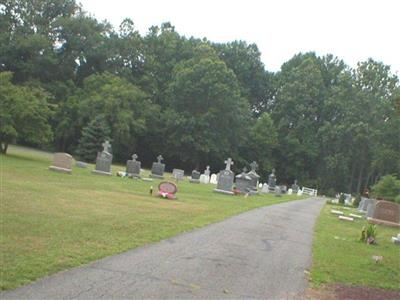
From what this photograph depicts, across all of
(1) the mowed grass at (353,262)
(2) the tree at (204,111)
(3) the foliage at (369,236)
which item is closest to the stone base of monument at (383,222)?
(1) the mowed grass at (353,262)

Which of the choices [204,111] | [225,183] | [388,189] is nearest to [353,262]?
[225,183]

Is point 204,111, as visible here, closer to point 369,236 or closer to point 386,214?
point 386,214

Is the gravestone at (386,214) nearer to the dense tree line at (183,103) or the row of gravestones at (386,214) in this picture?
the row of gravestones at (386,214)

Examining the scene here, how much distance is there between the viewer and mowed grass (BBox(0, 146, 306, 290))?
6.94 metres

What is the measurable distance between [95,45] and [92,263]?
5871 centimetres

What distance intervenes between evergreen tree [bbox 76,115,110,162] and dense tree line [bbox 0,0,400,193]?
4.2 inches

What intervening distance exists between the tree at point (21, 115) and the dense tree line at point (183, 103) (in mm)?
15383

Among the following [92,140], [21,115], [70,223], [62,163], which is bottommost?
[70,223]

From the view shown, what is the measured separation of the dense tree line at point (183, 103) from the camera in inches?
2232

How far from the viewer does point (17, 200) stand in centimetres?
1242

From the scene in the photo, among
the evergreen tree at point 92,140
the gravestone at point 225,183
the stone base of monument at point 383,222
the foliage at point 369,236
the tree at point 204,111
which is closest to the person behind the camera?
the foliage at point 369,236

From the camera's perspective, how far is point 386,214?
73.7ft

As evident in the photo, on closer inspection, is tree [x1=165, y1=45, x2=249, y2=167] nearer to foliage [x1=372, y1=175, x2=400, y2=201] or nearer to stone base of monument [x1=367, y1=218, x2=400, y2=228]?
foliage [x1=372, y1=175, x2=400, y2=201]

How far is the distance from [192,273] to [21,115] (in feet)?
81.8
